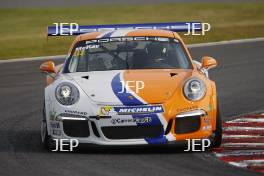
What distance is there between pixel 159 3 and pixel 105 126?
2220cm

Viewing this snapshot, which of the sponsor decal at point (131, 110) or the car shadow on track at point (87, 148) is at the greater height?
the sponsor decal at point (131, 110)

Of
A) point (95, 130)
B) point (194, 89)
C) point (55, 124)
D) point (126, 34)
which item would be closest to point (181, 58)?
point (126, 34)

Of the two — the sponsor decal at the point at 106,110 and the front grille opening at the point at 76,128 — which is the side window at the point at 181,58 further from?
the front grille opening at the point at 76,128

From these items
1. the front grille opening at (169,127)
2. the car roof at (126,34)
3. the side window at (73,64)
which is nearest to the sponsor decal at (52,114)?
the side window at (73,64)

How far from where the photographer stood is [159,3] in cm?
3172

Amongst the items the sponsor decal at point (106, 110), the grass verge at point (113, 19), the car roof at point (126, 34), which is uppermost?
the grass verge at point (113, 19)

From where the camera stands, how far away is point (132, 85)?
1008cm

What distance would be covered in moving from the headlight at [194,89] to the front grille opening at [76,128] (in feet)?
3.47

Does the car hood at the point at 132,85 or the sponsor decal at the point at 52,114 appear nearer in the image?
the car hood at the point at 132,85

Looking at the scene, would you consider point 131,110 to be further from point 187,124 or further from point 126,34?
point 126,34

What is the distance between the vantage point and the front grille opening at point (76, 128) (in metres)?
9.84

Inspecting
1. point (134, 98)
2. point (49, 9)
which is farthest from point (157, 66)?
point (49, 9)

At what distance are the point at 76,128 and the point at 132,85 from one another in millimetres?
732

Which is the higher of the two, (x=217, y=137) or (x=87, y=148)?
(x=217, y=137)
